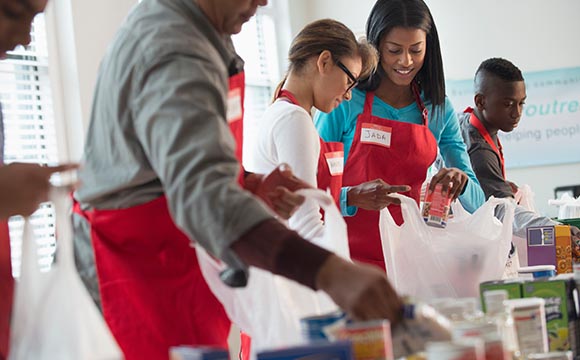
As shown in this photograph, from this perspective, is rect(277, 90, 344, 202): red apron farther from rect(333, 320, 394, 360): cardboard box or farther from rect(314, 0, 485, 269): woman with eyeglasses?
rect(333, 320, 394, 360): cardboard box

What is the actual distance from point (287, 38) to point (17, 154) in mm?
3102

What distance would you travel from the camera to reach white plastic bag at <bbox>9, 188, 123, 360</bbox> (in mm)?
1067

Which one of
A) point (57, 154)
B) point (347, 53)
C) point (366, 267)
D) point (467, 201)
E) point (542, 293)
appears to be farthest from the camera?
point (57, 154)

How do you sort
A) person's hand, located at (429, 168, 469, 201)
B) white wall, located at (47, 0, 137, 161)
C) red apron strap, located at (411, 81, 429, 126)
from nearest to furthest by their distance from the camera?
person's hand, located at (429, 168, 469, 201) → red apron strap, located at (411, 81, 429, 126) → white wall, located at (47, 0, 137, 161)

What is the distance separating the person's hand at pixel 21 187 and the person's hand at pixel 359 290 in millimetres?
387

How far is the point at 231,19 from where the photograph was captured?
154 cm

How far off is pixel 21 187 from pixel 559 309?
1101 mm

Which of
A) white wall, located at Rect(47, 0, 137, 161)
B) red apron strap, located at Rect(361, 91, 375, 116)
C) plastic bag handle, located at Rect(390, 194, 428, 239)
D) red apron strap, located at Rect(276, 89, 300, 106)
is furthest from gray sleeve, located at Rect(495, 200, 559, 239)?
white wall, located at Rect(47, 0, 137, 161)

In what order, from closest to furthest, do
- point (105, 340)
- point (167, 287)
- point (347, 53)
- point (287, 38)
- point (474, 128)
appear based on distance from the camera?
1. point (105, 340)
2. point (167, 287)
3. point (347, 53)
4. point (474, 128)
5. point (287, 38)

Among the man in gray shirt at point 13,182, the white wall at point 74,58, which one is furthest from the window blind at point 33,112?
the man in gray shirt at point 13,182

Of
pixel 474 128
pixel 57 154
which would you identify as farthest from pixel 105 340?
pixel 57 154

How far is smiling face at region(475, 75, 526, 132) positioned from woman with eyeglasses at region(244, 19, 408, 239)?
119 centimetres

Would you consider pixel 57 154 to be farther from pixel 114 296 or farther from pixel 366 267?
pixel 366 267

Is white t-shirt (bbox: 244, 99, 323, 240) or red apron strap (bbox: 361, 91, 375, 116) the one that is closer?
white t-shirt (bbox: 244, 99, 323, 240)
